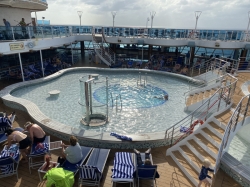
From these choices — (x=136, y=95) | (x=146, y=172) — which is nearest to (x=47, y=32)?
(x=136, y=95)

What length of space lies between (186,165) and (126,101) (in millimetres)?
5213

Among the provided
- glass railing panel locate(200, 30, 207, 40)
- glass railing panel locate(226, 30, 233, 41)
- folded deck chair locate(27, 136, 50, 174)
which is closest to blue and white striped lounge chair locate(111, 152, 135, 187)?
folded deck chair locate(27, 136, 50, 174)

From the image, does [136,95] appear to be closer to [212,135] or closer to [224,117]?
[224,117]

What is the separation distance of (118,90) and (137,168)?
7.41 meters

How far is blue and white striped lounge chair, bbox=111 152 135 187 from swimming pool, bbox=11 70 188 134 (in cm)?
205

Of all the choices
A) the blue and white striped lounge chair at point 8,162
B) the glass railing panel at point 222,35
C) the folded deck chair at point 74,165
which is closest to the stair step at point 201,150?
the folded deck chair at point 74,165

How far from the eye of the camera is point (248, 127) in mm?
7625

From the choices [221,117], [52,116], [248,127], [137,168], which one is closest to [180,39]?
[248,127]

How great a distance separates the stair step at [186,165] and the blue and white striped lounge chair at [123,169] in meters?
1.30

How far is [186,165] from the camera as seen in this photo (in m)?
4.91

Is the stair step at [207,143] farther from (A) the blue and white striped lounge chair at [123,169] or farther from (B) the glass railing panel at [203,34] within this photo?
A: (B) the glass railing panel at [203,34]

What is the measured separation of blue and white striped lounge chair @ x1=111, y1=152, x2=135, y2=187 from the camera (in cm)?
407

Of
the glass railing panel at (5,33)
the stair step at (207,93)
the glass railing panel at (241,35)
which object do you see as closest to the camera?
the stair step at (207,93)

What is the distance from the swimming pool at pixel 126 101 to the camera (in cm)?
734
